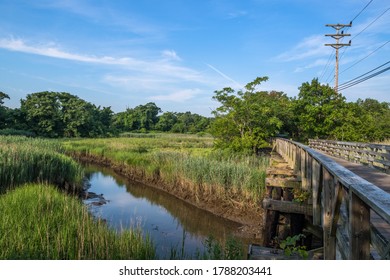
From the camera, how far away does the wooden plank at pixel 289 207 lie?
Answer: 717 centimetres

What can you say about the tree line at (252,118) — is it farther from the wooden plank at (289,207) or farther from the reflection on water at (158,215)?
the wooden plank at (289,207)

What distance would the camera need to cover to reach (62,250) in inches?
225

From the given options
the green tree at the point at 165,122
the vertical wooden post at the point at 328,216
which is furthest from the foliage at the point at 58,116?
the vertical wooden post at the point at 328,216

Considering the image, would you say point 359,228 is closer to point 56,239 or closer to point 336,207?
point 336,207

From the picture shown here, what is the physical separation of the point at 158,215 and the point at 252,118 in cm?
1195

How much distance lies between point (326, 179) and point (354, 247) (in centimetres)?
186

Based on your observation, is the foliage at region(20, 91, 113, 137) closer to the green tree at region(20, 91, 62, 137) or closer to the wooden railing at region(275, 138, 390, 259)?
the green tree at region(20, 91, 62, 137)

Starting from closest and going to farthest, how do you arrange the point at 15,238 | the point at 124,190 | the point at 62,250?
the point at 15,238, the point at 62,250, the point at 124,190

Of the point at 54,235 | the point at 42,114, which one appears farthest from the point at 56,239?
the point at 42,114

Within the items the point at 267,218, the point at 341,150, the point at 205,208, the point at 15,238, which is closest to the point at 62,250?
the point at 15,238

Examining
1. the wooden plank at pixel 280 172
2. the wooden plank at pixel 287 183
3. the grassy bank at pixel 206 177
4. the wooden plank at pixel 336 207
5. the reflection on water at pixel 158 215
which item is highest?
the wooden plank at pixel 336 207

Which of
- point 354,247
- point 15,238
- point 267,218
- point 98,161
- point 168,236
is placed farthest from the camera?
point 98,161
